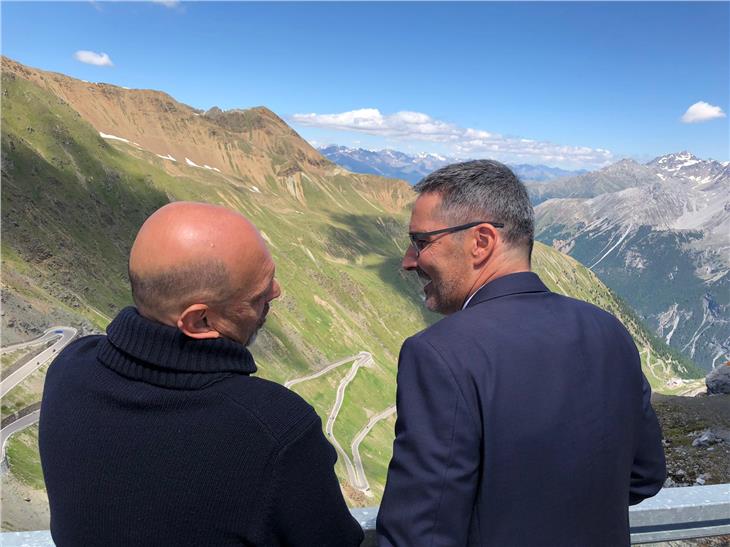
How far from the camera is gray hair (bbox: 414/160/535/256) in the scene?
3576mm

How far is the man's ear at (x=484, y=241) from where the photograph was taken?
3.54m

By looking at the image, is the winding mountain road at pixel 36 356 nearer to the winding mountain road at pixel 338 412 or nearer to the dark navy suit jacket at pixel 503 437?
the winding mountain road at pixel 338 412

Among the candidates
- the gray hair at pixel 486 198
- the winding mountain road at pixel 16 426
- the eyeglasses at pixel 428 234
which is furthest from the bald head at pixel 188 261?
the winding mountain road at pixel 16 426

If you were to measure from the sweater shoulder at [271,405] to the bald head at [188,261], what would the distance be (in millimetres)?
459

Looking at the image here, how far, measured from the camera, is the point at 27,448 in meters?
36.0

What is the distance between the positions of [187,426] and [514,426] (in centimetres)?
171

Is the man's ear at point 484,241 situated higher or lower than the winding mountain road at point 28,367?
higher

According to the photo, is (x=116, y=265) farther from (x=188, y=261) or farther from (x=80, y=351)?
(x=188, y=261)

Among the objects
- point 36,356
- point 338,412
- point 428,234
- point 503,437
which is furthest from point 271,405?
point 338,412

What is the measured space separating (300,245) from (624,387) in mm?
162414

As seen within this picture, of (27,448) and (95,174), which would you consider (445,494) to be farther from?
→ (95,174)

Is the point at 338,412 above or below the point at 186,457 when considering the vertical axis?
below

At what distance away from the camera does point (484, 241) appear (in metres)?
3.56

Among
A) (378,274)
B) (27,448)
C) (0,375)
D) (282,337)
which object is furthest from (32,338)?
(378,274)
